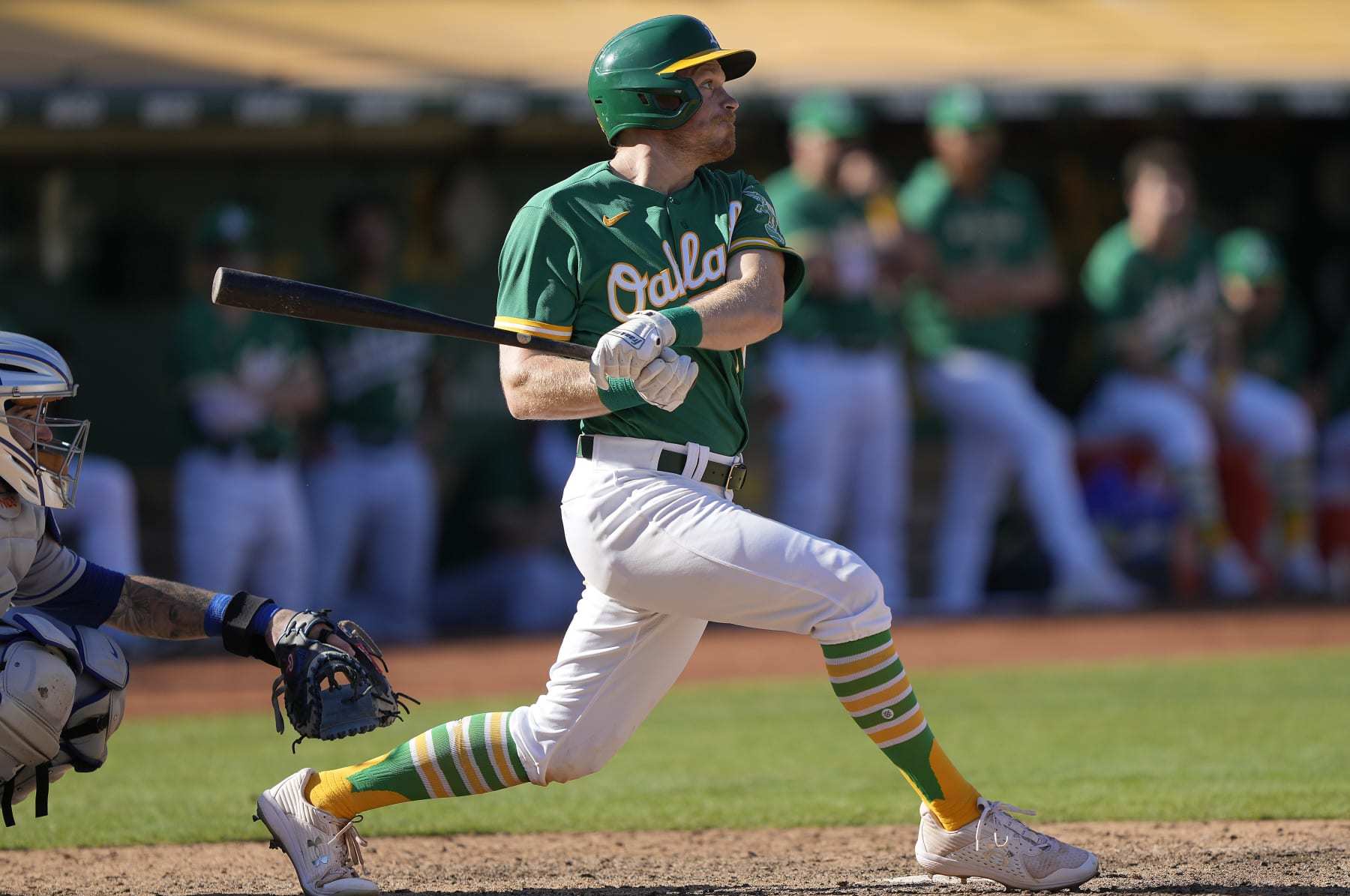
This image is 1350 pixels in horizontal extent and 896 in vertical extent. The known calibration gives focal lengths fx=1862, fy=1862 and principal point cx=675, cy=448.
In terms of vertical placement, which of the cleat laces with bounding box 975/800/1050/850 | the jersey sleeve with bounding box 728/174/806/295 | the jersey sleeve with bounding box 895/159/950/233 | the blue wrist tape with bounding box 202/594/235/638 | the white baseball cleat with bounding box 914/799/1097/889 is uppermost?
the jersey sleeve with bounding box 895/159/950/233

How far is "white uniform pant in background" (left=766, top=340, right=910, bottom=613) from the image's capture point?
28.5ft

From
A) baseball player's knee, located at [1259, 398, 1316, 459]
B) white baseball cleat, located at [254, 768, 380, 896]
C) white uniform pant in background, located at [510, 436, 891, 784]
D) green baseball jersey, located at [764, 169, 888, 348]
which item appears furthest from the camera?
baseball player's knee, located at [1259, 398, 1316, 459]

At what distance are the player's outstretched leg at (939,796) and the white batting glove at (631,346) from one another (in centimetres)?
66

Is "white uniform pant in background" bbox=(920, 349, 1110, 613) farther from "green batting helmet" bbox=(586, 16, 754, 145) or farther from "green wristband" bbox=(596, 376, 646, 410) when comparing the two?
"green wristband" bbox=(596, 376, 646, 410)

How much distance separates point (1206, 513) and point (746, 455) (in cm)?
241

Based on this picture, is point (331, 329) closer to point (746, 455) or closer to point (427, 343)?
point (427, 343)

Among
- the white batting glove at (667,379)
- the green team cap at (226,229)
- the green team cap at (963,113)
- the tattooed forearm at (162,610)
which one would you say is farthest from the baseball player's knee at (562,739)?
the green team cap at (963,113)

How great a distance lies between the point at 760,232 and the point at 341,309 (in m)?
0.85

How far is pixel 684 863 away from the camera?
421cm

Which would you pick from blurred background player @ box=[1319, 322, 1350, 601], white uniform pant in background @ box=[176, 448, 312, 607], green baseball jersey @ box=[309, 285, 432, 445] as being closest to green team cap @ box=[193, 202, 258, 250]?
green baseball jersey @ box=[309, 285, 432, 445]

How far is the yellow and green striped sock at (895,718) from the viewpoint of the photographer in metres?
3.55

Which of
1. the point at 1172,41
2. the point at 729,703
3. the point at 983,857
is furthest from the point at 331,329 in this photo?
the point at 983,857

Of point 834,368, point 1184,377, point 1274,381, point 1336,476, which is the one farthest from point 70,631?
point 1336,476

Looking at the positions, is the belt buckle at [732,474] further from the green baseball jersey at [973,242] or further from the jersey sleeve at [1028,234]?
the jersey sleeve at [1028,234]
